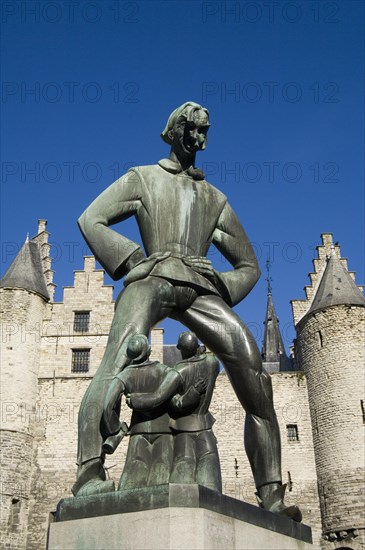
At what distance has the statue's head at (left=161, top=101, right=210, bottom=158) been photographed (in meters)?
4.77

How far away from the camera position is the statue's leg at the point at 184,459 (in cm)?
390

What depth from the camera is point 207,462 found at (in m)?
4.00

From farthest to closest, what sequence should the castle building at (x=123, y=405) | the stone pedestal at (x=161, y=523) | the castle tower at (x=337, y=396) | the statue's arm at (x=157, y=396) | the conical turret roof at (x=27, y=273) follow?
1. the conical turret roof at (x=27, y=273)
2. the castle building at (x=123, y=405)
3. the castle tower at (x=337, y=396)
4. the statue's arm at (x=157, y=396)
5. the stone pedestal at (x=161, y=523)

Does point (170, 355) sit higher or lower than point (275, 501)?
higher

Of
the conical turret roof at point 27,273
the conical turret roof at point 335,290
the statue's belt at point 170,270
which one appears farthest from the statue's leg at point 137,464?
the conical turret roof at point 27,273

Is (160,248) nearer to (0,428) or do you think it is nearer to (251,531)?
(251,531)

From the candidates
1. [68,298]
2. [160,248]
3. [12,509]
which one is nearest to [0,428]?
[12,509]

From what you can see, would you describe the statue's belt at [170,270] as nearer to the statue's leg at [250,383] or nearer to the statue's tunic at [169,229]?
the statue's tunic at [169,229]

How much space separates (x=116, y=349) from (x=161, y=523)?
116cm

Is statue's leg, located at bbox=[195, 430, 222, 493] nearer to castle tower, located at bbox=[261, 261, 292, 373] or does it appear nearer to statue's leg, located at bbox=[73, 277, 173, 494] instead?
statue's leg, located at bbox=[73, 277, 173, 494]

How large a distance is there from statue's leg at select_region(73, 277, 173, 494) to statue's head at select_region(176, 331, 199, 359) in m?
0.20

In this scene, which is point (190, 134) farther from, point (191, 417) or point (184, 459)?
point (184, 459)

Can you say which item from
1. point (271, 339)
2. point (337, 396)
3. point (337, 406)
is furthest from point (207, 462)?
point (271, 339)

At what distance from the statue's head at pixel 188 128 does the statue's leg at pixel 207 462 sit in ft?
6.48
